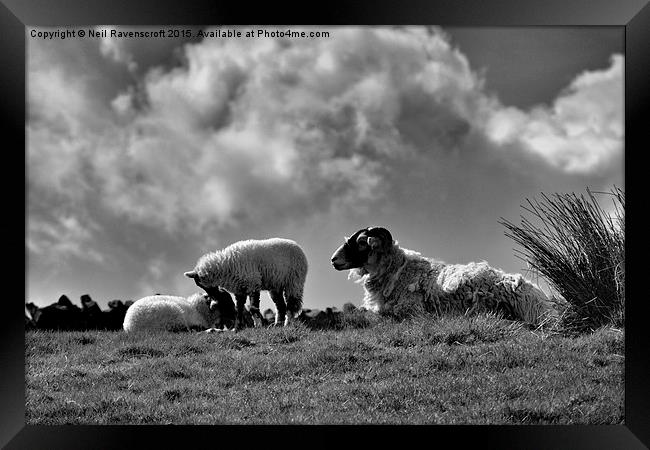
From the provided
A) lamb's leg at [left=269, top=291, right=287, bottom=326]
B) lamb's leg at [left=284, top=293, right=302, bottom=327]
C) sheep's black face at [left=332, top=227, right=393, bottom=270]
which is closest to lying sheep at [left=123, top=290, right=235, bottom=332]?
lamb's leg at [left=269, top=291, right=287, bottom=326]

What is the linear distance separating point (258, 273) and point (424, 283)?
2461mm

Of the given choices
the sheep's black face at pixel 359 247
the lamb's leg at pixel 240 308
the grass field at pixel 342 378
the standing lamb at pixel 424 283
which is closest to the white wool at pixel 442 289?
the standing lamb at pixel 424 283

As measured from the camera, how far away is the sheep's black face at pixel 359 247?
844 centimetres

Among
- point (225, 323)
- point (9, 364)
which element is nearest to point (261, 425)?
point (9, 364)

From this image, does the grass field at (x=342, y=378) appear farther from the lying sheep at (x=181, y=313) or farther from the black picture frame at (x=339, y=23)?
the lying sheep at (x=181, y=313)

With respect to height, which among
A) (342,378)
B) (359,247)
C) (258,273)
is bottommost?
(342,378)

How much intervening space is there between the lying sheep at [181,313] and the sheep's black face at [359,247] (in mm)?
1981

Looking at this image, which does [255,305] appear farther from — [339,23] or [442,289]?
[339,23]

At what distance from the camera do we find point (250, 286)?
30.8 ft

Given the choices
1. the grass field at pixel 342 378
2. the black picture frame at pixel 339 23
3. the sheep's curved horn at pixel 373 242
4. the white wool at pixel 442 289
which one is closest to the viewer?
the black picture frame at pixel 339 23

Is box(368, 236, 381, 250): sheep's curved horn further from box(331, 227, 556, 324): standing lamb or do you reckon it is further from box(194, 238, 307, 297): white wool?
box(194, 238, 307, 297): white wool

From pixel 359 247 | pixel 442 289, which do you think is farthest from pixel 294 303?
pixel 442 289

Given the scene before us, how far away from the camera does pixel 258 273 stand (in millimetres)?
9406

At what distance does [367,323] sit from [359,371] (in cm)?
243
